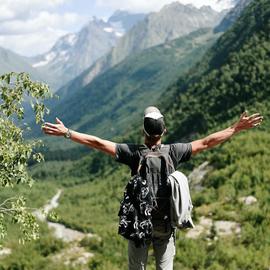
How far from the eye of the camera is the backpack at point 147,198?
9.17 metres

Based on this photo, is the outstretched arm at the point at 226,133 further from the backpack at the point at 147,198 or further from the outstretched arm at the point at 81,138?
the outstretched arm at the point at 81,138

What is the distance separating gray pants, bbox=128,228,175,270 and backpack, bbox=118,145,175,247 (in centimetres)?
27

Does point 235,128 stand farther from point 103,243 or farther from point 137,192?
point 103,243

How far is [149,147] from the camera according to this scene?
9.49 metres

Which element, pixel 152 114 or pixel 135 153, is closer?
pixel 152 114

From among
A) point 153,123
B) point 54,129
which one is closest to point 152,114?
point 153,123

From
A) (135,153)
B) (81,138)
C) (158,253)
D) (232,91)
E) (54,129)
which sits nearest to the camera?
(54,129)

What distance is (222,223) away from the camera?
96.6ft

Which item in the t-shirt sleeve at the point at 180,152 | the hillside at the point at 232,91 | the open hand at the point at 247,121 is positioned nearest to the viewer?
the t-shirt sleeve at the point at 180,152

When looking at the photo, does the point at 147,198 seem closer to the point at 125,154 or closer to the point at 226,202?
the point at 125,154

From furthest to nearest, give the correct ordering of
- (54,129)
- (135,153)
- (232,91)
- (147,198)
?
(232,91) → (135,153) → (54,129) → (147,198)

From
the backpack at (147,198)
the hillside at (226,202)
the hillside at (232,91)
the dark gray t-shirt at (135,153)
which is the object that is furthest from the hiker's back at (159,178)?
the hillside at (232,91)

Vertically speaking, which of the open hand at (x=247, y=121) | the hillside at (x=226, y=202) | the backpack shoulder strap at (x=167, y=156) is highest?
the open hand at (x=247, y=121)

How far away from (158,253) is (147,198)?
1.24m
